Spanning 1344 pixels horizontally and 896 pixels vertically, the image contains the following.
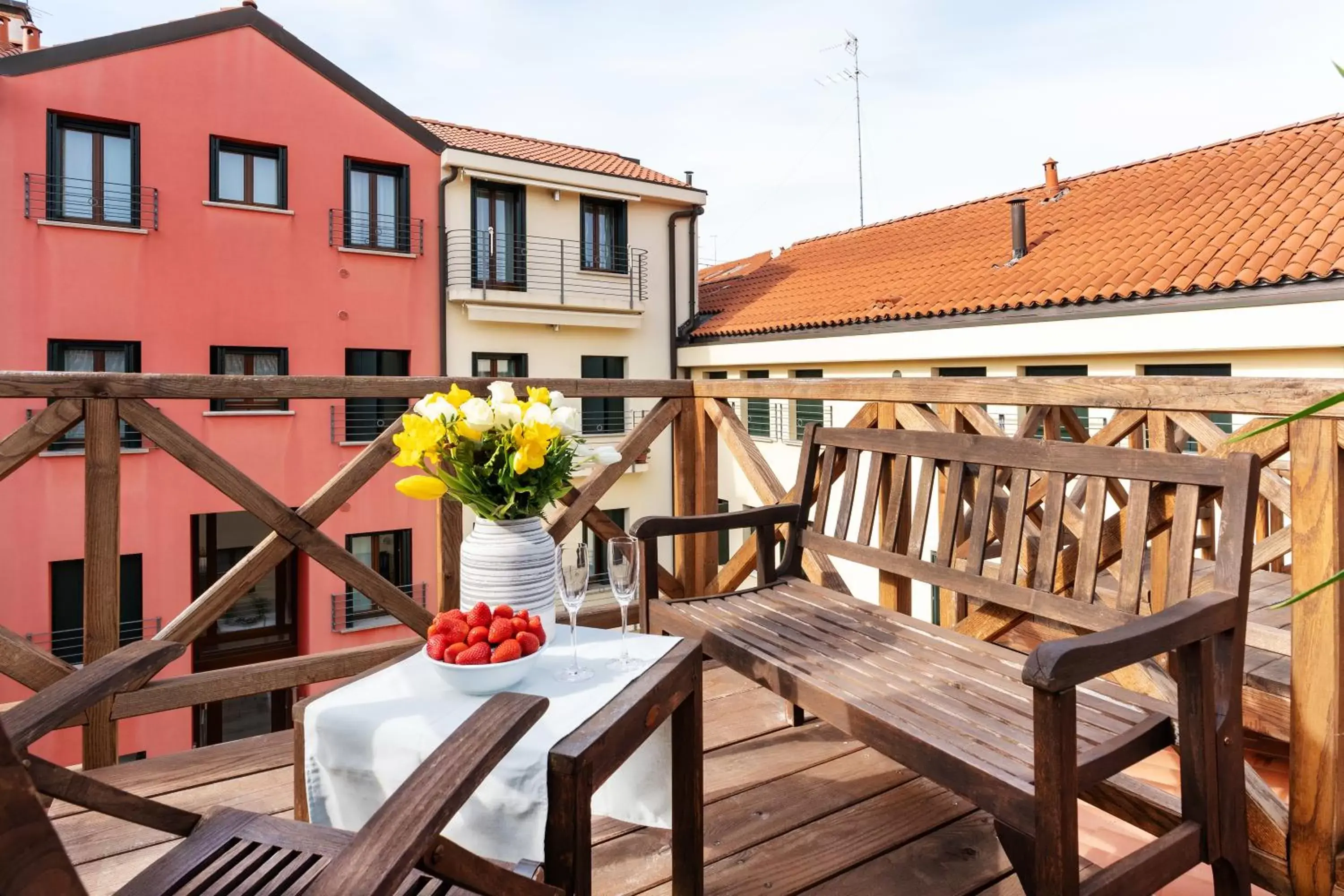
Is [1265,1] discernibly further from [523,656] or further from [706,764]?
[523,656]

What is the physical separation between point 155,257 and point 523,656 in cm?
1213

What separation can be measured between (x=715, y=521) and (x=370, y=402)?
36.2ft

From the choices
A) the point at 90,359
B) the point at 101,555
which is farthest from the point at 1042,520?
the point at 90,359

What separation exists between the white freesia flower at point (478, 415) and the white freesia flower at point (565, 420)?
0.12 metres

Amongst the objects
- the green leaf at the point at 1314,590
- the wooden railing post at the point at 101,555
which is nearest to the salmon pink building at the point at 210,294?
the wooden railing post at the point at 101,555

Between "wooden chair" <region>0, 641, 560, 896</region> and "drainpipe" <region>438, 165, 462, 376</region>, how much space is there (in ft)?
39.6

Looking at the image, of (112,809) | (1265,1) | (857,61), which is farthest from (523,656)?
(857,61)

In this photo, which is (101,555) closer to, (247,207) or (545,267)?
(247,207)

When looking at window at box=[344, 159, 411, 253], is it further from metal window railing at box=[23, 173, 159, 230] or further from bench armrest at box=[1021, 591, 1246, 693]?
bench armrest at box=[1021, 591, 1246, 693]

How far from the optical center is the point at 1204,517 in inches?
132

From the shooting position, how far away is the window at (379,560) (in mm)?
11805

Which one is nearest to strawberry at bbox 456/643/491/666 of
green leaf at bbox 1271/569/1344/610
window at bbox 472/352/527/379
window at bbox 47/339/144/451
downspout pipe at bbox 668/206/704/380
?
green leaf at bbox 1271/569/1344/610

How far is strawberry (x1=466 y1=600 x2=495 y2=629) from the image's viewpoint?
1.34m

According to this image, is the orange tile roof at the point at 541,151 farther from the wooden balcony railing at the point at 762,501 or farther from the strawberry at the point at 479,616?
the strawberry at the point at 479,616
